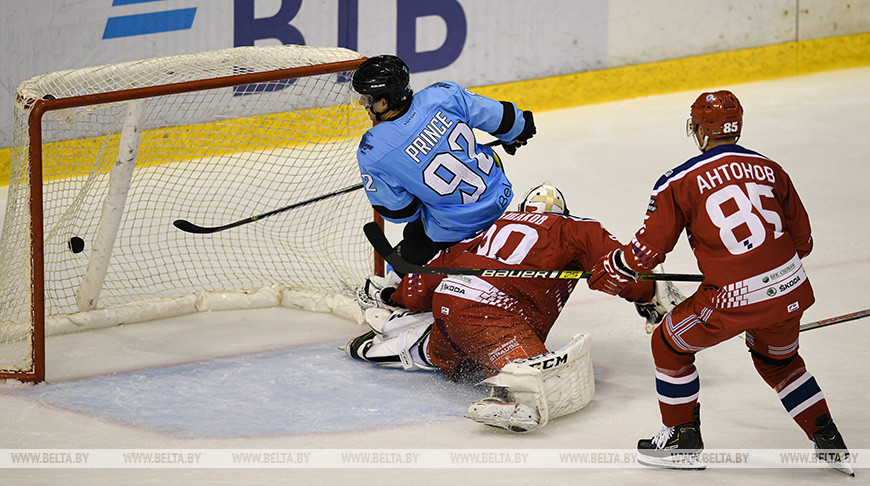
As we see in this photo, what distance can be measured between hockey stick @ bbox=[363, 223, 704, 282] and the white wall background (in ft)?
10.2

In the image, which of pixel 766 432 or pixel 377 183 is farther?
pixel 377 183

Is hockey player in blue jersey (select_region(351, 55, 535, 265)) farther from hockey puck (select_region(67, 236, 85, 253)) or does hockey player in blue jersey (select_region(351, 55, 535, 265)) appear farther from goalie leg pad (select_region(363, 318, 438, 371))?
hockey puck (select_region(67, 236, 85, 253))

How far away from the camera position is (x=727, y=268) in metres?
2.72

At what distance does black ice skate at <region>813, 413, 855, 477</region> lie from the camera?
2840 millimetres

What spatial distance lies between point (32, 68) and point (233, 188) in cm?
152

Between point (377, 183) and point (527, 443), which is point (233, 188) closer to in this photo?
point (377, 183)

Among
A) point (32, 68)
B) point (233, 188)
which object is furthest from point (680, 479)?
point (32, 68)

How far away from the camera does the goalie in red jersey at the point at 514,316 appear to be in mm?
3182

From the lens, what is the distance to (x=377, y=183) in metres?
3.56

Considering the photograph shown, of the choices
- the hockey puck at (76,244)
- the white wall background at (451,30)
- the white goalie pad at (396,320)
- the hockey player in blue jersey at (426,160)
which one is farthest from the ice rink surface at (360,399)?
the white wall background at (451,30)

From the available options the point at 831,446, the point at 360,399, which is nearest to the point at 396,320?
the point at 360,399

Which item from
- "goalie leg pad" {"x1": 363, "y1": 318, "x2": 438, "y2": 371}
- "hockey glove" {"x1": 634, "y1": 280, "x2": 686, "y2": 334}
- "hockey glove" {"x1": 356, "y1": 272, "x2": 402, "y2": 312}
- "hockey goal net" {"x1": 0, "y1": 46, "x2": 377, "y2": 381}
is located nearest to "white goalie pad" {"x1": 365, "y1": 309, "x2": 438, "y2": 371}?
"goalie leg pad" {"x1": 363, "y1": 318, "x2": 438, "y2": 371}

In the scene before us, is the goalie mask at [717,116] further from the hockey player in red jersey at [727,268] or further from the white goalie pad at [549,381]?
the white goalie pad at [549,381]

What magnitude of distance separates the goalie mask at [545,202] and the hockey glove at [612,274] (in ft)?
2.17
